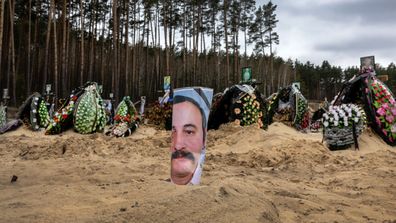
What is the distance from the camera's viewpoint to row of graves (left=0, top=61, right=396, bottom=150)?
618cm

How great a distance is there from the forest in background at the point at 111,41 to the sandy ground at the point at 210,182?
1185 cm

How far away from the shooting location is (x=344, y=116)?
19.6 ft

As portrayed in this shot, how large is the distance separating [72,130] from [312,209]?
732 cm

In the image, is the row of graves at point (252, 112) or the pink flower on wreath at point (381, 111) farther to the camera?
the pink flower on wreath at point (381, 111)

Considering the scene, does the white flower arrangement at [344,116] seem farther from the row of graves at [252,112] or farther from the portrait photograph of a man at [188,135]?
the portrait photograph of a man at [188,135]

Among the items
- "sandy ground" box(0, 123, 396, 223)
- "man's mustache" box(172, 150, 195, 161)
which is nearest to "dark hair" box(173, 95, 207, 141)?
"man's mustache" box(172, 150, 195, 161)

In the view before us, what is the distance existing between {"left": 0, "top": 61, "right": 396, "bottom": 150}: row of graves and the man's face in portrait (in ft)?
12.4

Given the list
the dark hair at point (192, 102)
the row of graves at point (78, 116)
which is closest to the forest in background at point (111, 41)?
the row of graves at point (78, 116)

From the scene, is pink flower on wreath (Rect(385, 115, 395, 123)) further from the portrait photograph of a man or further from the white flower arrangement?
the portrait photograph of a man

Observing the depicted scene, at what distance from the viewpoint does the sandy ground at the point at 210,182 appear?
7.91 feet

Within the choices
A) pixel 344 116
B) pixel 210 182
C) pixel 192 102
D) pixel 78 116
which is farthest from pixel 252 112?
pixel 192 102

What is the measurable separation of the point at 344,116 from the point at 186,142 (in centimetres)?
388

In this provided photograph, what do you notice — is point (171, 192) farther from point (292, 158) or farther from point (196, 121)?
point (292, 158)

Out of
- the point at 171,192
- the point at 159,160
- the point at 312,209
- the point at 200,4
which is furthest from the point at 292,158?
the point at 200,4
